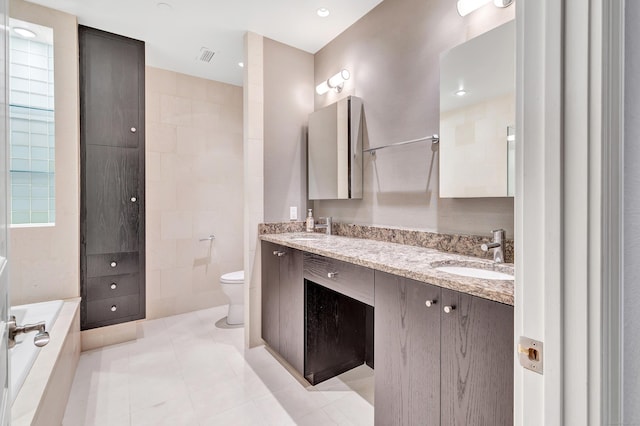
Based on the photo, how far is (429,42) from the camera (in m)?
1.76

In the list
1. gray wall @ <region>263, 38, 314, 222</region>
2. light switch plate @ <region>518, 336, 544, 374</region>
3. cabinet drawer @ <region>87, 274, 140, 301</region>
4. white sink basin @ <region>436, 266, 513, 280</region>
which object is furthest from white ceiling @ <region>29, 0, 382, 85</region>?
light switch plate @ <region>518, 336, 544, 374</region>

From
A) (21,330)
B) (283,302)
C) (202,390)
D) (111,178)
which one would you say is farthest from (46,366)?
(111,178)

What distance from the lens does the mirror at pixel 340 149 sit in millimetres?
2232

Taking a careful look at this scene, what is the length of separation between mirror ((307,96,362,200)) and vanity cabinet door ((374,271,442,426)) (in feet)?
3.45

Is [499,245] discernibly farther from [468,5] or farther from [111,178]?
[111,178]

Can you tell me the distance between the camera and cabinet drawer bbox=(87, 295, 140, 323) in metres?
2.32

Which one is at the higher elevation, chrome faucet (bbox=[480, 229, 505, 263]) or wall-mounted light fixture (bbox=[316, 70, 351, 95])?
wall-mounted light fixture (bbox=[316, 70, 351, 95])

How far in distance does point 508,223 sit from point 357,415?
1.28m

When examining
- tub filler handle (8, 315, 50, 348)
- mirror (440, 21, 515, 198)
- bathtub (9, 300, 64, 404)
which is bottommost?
bathtub (9, 300, 64, 404)

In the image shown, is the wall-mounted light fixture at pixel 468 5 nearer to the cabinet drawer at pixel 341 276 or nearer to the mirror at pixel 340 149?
the mirror at pixel 340 149

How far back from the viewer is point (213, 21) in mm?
2229

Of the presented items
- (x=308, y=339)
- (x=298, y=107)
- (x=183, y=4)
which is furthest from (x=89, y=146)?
(x=308, y=339)

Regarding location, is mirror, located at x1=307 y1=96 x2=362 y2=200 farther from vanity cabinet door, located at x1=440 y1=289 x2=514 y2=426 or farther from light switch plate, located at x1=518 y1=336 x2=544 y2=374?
light switch plate, located at x1=518 y1=336 x2=544 y2=374

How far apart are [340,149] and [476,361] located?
167cm
